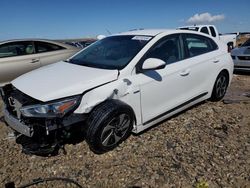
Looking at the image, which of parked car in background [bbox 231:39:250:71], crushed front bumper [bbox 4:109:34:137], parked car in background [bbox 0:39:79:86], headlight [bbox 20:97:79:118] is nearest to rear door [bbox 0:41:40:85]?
parked car in background [bbox 0:39:79:86]

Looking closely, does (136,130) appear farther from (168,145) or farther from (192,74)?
(192,74)

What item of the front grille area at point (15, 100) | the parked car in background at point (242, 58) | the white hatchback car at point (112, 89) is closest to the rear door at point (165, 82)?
the white hatchback car at point (112, 89)

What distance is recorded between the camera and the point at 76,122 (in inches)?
115

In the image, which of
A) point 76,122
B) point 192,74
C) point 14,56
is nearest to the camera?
point 76,122

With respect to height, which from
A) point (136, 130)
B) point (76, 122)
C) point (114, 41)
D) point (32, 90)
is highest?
point (114, 41)

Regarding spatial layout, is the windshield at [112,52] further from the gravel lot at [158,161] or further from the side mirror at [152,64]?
the gravel lot at [158,161]

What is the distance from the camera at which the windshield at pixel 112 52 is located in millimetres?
3518

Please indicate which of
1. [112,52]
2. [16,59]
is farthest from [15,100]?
[16,59]

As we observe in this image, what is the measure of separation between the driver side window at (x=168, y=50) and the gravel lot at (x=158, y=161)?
43.6 inches

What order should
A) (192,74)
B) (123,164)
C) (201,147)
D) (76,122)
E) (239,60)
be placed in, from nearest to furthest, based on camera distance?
(76,122) → (123,164) → (201,147) → (192,74) → (239,60)

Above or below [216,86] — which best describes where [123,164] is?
below

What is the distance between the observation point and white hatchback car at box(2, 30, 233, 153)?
2.87m

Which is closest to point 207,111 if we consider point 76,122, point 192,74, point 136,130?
point 192,74

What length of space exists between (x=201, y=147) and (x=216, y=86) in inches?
70.7
